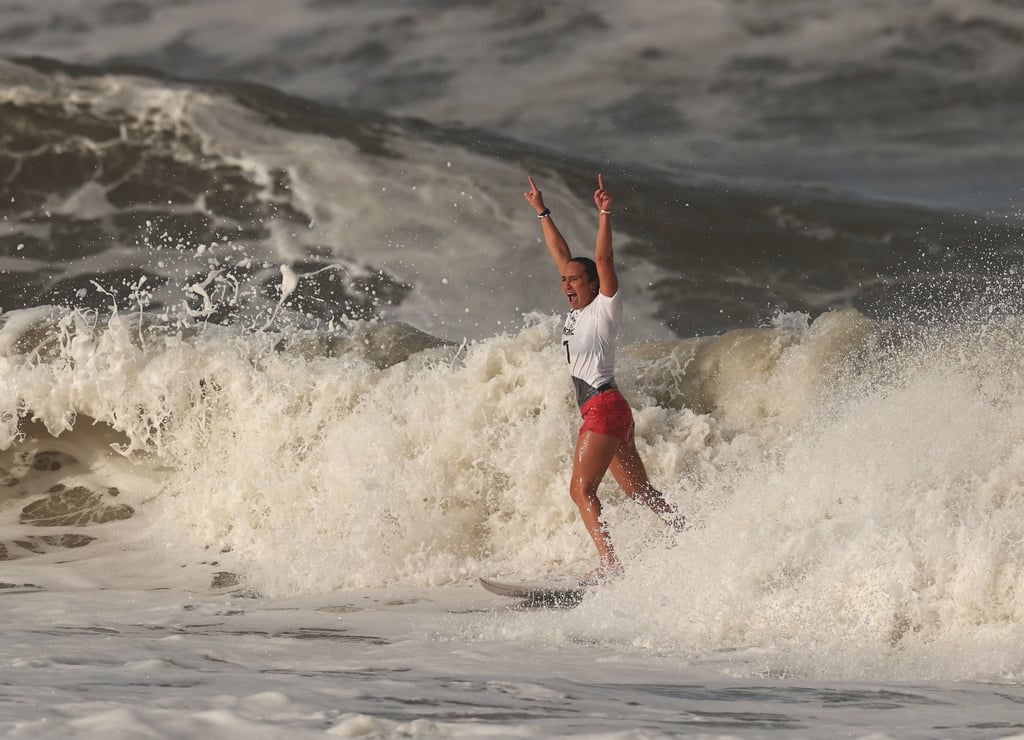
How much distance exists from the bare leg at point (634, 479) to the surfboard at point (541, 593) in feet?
2.08

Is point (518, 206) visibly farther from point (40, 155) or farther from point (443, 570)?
point (443, 570)

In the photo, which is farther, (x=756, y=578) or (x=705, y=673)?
(x=756, y=578)

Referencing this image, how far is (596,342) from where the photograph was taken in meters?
5.91

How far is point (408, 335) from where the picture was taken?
30.9ft

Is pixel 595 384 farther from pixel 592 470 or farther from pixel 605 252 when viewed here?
pixel 605 252

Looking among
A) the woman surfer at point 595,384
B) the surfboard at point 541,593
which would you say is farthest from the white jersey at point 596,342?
the surfboard at point 541,593

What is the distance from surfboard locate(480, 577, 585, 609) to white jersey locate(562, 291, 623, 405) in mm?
987

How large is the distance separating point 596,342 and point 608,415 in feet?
1.20

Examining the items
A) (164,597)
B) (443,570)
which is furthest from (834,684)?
(164,597)

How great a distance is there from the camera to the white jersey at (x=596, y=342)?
5.87m

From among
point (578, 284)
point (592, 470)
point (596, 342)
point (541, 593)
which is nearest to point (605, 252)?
point (578, 284)

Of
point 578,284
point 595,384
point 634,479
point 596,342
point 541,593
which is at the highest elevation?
point 578,284

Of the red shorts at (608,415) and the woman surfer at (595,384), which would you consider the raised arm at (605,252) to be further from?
the red shorts at (608,415)

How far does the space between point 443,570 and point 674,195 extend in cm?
1436
